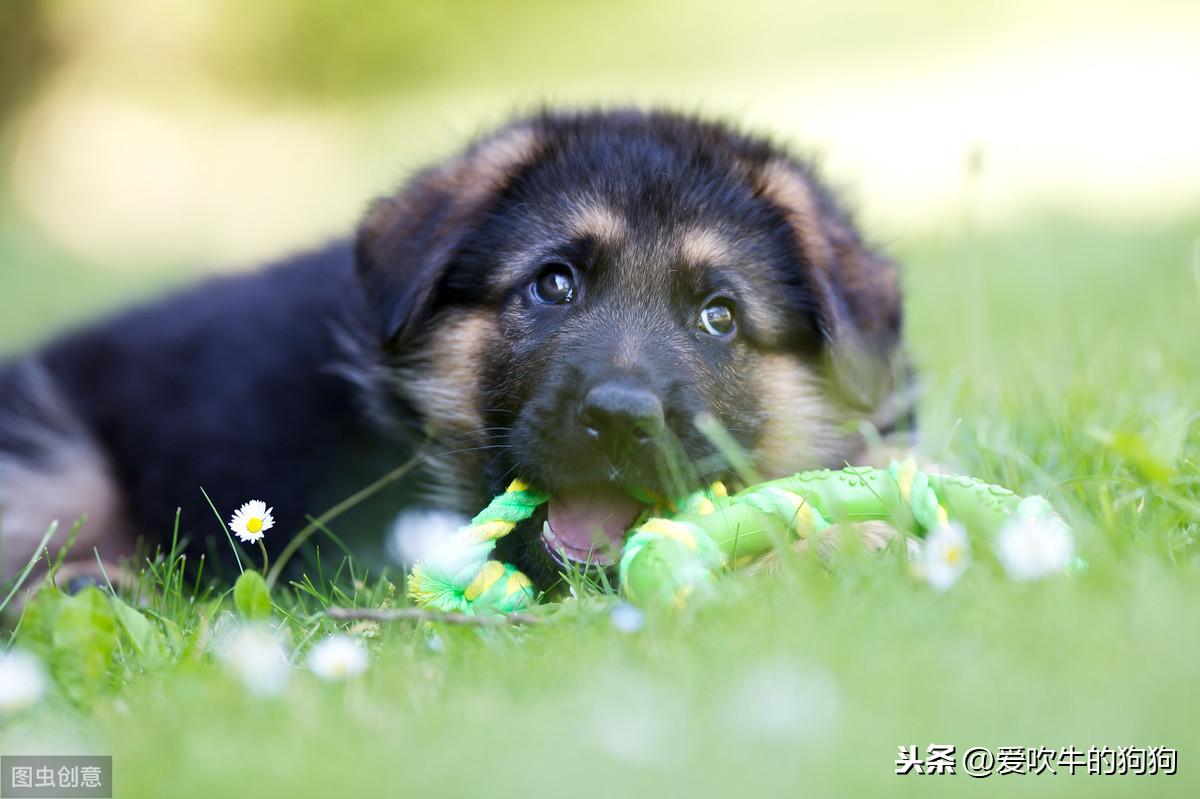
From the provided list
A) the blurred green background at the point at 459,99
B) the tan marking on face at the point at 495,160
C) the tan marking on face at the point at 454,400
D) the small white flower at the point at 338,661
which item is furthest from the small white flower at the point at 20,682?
the blurred green background at the point at 459,99

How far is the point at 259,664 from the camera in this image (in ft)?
6.61

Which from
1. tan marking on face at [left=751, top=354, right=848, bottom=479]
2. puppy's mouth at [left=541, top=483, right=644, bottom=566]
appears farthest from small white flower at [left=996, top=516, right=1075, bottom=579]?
tan marking on face at [left=751, top=354, right=848, bottom=479]

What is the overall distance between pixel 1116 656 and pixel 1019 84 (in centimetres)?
1105

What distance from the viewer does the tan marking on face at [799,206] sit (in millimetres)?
3354

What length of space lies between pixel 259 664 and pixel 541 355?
1256mm

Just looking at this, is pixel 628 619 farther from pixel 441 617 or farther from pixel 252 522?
pixel 252 522

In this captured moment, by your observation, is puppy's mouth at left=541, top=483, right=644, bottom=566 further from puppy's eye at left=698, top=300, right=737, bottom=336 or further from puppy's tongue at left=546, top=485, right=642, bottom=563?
puppy's eye at left=698, top=300, right=737, bottom=336

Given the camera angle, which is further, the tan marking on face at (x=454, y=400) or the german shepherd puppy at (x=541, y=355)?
the tan marking on face at (x=454, y=400)

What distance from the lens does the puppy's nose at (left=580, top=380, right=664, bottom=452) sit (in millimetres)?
2643

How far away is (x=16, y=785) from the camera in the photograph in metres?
1.94

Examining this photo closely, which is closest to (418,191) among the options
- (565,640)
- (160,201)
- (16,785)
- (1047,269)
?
(565,640)

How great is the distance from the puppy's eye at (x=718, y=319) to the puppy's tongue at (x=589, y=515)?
0.56 metres

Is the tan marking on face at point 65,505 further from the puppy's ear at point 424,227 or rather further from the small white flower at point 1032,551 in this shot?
the small white flower at point 1032,551

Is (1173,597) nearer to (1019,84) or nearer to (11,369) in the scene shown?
(11,369)
